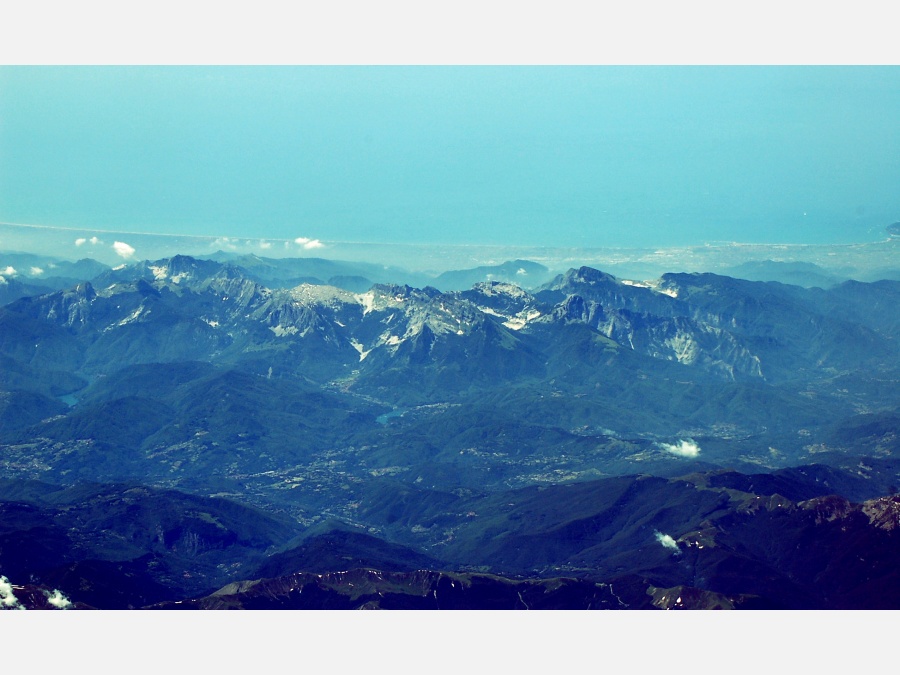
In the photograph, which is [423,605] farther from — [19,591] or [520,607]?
[19,591]

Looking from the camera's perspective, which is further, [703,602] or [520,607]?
[520,607]

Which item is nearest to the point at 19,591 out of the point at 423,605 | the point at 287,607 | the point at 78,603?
the point at 78,603

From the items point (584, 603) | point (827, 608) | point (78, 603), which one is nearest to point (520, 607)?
point (584, 603)

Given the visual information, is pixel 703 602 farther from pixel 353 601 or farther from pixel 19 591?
pixel 19 591

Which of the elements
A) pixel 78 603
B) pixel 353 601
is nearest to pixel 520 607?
pixel 353 601

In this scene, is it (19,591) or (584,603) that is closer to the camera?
(19,591)

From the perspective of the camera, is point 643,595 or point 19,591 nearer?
point 19,591

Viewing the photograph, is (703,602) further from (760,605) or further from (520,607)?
(520,607)
